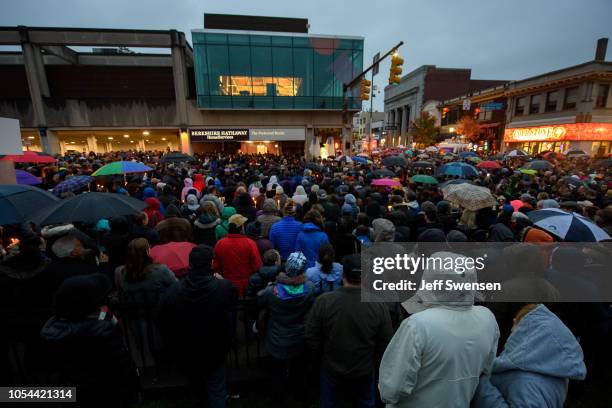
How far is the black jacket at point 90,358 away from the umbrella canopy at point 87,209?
2.45 metres

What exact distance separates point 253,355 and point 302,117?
28621 millimetres

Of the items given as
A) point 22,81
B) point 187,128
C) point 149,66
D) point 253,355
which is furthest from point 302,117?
point 253,355

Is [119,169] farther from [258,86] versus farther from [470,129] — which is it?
[470,129]

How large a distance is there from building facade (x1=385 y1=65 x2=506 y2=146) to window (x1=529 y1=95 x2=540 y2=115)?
2211 cm

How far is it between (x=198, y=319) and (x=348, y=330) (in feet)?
4.60

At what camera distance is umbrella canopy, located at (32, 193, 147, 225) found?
4.14 m

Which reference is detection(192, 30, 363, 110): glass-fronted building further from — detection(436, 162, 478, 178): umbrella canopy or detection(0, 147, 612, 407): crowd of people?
detection(0, 147, 612, 407): crowd of people

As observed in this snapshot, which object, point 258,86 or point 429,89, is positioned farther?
point 429,89

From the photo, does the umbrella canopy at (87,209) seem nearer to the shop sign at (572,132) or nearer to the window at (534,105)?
the shop sign at (572,132)

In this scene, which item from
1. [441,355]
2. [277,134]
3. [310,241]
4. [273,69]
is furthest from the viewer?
[277,134]

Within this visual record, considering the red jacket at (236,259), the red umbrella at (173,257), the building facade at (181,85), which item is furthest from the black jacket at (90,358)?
the building facade at (181,85)

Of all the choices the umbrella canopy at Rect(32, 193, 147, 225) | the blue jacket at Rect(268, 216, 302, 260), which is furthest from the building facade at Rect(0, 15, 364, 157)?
the umbrella canopy at Rect(32, 193, 147, 225)

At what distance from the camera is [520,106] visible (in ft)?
116

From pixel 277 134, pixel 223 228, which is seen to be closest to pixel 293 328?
pixel 223 228
